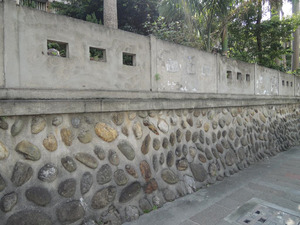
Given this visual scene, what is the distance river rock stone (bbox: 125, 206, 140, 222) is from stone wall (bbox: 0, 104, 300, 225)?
0.01 metres

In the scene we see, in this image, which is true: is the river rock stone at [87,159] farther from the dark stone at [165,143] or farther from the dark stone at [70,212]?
the dark stone at [165,143]

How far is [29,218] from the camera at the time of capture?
2139 millimetres

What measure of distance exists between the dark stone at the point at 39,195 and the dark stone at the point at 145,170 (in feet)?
4.08

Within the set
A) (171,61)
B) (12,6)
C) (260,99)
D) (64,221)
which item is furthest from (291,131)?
(12,6)

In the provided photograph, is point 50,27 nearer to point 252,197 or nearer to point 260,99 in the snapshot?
point 252,197

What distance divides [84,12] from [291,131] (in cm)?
945

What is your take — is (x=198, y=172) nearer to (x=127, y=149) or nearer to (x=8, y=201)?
(x=127, y=149)

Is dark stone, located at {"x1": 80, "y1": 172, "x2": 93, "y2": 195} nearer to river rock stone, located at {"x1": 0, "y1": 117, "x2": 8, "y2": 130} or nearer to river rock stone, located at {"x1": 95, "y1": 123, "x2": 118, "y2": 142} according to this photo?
river rock stone, located at {"x1": 95, "y1": 123, "x2": 118, "y2": 142}

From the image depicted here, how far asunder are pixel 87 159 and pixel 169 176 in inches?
53.2

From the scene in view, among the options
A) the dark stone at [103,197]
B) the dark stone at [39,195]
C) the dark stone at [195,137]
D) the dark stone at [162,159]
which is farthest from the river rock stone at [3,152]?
the dark stone at [195,137]

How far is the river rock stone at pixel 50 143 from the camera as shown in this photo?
240 cm

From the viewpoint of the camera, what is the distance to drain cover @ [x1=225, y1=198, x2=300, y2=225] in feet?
9.23

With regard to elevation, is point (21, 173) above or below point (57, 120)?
below

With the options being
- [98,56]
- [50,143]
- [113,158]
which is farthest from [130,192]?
[98,56]
